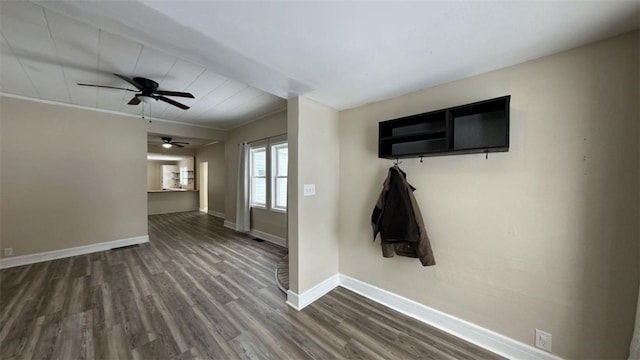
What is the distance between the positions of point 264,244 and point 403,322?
10.1ft

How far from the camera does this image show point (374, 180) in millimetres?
2467

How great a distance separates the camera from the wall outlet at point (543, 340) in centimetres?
154

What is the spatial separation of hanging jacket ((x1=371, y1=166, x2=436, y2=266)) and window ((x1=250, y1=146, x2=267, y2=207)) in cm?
338

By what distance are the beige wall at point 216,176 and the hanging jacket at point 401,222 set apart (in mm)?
5747

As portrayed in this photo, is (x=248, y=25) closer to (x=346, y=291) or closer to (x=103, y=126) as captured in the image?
(x=346, y=291)

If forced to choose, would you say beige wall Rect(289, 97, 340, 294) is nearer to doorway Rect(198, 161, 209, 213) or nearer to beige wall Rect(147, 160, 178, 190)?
doorway Rect(198, 161, 209, 213)

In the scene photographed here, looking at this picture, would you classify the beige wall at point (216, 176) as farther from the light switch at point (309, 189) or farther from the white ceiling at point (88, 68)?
the light switch at point (309, 189)

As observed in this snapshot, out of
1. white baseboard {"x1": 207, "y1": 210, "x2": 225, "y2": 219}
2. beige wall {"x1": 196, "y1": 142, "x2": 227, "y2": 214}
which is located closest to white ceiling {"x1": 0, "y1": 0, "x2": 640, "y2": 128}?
beige wall {"x1": 196, "y1": 142, "x2": 227, "y2": 214}

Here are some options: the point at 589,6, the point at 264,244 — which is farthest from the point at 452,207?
the point at 264,244

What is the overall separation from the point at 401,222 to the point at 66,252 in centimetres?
532

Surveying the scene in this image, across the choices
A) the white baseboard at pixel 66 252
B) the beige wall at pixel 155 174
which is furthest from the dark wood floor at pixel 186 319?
the beige wall at pixel 155 174

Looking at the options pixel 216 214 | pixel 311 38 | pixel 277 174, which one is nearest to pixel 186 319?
pixel 311 38

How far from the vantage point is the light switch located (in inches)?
93.4

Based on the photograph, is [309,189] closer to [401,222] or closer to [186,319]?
[401,222]
